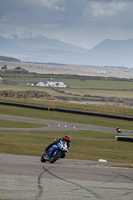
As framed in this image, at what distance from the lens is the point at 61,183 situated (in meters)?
13.6

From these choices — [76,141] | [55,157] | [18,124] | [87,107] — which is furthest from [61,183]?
[87,107]

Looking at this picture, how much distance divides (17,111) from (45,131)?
21.7 meters

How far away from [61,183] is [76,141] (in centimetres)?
2559

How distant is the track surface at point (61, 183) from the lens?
39.1 ft

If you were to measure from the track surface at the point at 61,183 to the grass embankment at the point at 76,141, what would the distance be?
8617 millimetres

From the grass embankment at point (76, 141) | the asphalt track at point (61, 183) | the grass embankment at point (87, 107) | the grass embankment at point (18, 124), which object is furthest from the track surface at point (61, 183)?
the grass embankment at point (87, 107)

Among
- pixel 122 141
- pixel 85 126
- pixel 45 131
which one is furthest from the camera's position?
pixel 85 126

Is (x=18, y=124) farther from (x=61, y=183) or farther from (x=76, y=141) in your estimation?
(x=61, y=183)

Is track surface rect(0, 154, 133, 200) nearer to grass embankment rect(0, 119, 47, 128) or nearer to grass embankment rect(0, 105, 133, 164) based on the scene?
grass embankment rect(0, 105, 133, 164)

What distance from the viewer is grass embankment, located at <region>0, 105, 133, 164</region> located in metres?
27.4

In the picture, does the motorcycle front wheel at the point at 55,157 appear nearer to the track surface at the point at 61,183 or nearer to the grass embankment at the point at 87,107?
the track surface at the point at 61,183

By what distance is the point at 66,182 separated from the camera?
13805 millimetres

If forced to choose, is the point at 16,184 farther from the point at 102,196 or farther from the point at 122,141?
the point at 122,141

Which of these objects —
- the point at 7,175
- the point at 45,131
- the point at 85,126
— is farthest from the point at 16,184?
the point at 85,126
